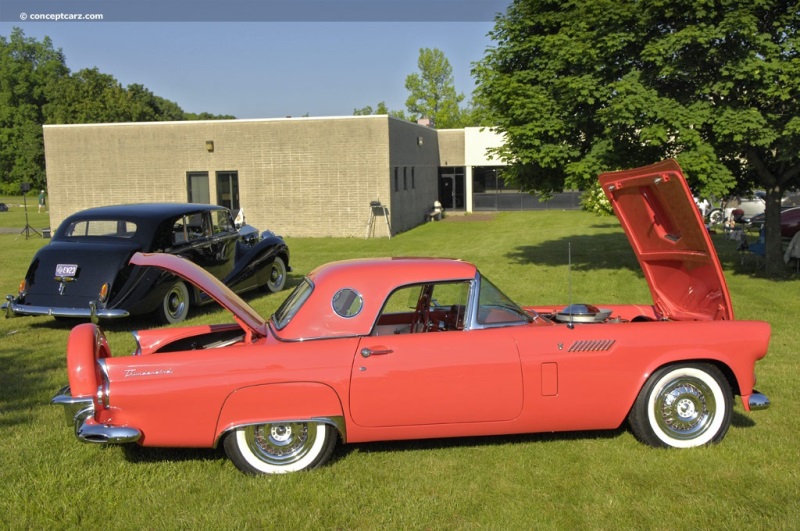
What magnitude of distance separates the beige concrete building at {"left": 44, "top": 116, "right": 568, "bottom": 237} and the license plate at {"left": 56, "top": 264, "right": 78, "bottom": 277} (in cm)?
1569

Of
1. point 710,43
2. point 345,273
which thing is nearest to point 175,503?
point 345,273

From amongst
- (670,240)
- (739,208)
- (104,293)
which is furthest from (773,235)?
(739,208)

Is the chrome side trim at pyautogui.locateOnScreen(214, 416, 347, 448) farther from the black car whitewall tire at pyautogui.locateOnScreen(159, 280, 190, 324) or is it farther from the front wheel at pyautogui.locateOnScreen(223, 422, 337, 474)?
the black car whitewall tire at pyautogui.locateOnScreen(159, 280, 190, 324)

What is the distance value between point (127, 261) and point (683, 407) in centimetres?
716

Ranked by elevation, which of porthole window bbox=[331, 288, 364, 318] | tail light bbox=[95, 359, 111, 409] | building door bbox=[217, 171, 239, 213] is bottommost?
tail light bbox=[95, 359, 111, 409]

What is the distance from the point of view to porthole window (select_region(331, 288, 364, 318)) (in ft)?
15.5

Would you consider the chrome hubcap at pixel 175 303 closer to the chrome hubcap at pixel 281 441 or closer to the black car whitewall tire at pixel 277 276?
the black car whitewall tire at pixel 277 276

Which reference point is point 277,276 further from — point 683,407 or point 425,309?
point 683,407

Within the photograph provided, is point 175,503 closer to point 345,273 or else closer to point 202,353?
point 202,353

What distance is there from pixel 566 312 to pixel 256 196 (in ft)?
69.9

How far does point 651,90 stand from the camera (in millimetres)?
12961

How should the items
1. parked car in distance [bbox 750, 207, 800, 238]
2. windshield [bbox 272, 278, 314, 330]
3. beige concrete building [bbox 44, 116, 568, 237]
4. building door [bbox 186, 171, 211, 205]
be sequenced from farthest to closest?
building door [bbox 186, 171, 211, 205] → beige concrete building [bbox 44, 116, 568, 237] → parked car in distance [bbox 750, 207, 800, 238] → windshield [bbox 272, 278, 314, 330]

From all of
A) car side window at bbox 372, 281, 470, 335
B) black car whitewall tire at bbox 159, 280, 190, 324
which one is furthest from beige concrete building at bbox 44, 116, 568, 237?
car side window at bbox 372, 281, 470, 335

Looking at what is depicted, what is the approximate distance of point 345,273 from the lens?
488 centimetres
